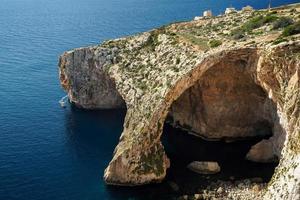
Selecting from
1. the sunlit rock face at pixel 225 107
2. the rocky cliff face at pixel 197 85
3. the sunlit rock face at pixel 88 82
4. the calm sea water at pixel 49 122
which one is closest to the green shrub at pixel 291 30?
the rocky cliff face at pixel 197 85

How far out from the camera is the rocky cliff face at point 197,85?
52.0 m

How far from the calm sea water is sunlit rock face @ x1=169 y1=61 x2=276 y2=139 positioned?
42.6 ft

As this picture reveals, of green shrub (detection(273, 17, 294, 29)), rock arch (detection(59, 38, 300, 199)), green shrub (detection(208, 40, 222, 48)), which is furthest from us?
green shrub (detection(208, 40, 222, 48))

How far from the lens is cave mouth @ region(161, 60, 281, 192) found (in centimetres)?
6350

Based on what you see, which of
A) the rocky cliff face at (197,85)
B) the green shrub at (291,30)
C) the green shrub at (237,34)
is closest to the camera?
the rocky cliff face at (197,85)

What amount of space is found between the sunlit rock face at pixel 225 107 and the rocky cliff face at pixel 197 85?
0.15 metres

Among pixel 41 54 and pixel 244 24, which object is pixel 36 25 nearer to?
pixel 41 54

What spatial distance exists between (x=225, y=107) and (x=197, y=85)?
542cm

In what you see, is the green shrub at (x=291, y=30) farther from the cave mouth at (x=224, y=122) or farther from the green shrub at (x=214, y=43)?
the green shrub at (x=214, y=43)

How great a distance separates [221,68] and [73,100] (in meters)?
31.8

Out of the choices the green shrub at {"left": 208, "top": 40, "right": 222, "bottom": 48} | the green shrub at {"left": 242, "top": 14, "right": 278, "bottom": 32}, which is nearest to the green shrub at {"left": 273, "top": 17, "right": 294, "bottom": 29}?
the green shrub at {"left": 242, "top": 14, "right": 278, "bottom": 32}

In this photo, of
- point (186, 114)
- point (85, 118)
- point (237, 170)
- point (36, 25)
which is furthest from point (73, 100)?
point (36, 25)

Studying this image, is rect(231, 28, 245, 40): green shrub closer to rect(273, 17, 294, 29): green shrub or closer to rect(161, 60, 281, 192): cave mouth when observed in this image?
rect(161, 60, 281, 192): cave mouth

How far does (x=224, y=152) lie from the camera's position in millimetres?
66250
